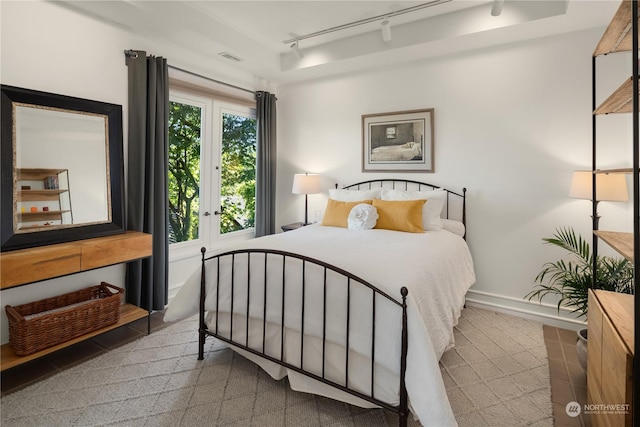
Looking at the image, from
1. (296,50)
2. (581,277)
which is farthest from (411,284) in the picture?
(296,50)

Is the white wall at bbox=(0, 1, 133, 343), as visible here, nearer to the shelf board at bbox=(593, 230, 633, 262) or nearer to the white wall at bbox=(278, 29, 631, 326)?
the white wall at bbox=(278, 29, 631, 326)

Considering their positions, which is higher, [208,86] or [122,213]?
[208,86]

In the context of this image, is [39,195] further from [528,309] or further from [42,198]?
[528,309]

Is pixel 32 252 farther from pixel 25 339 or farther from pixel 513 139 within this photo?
pixel 513 139

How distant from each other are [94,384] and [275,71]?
11.8 feet

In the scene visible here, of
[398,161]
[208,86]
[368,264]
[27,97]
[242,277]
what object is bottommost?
[242,277]

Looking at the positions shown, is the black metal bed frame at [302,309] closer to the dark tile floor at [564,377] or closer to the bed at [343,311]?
the bed at [343,311]

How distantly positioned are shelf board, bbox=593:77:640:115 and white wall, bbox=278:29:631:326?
3.91 feet

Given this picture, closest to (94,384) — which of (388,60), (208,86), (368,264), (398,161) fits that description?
(368,264)

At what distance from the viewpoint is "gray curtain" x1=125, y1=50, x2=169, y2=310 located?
2.95 meters

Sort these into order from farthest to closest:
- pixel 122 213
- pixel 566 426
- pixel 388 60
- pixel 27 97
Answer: pixel 388 60
pixel 122 213
pixel 27 97
pixel 566 426

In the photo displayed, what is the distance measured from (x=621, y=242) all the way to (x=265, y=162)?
365 cm

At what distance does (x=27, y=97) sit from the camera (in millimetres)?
2312

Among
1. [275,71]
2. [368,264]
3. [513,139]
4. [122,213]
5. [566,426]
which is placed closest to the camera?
[566,426]
